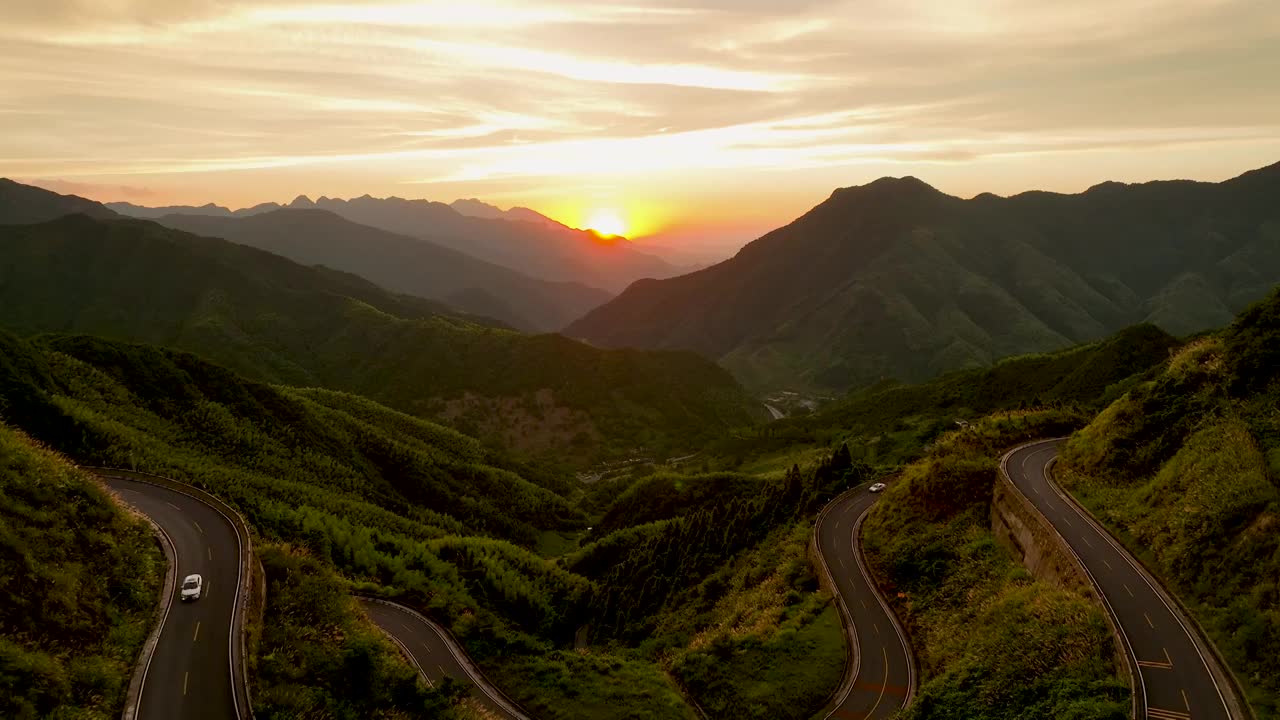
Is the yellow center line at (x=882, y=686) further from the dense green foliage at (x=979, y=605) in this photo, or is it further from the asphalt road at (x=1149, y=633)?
the asphalt road at (x=1149, y=633)

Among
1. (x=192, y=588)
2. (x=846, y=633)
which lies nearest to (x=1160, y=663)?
(x=846, y=633)

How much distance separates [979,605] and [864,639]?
8.17m

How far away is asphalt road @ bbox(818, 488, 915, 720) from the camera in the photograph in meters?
39.7

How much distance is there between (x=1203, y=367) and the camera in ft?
160

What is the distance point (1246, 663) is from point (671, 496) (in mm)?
83796

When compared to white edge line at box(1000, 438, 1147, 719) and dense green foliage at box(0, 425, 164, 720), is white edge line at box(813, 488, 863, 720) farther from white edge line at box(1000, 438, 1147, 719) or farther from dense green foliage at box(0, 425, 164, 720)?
dense green foliage at box(0, 425, 164, 720)

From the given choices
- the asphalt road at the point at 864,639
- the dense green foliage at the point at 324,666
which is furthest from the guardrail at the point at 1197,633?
the dense green foliage at the point at 324,666

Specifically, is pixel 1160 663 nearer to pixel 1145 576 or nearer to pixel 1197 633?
pixel 1197 633

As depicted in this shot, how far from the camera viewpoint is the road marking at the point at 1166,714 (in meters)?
27.2

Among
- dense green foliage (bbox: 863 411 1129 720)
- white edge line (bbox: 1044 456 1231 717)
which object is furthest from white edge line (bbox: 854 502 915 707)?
white edge line (bbox: 1044 456 1231 717)

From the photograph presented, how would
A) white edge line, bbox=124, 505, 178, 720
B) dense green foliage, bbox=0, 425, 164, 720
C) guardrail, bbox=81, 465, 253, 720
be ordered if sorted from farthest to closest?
guardrail, bbox=81, 465, 253, 720 < white edge line, bbox=124, 505, 178, 720 < dense green foliage, bbox=0, 425, 164, 720

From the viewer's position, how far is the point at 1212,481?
124 ft

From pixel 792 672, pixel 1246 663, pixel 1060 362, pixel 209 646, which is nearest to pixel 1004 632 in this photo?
pixel 1246 663

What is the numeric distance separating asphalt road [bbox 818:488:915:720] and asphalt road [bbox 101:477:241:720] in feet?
113
